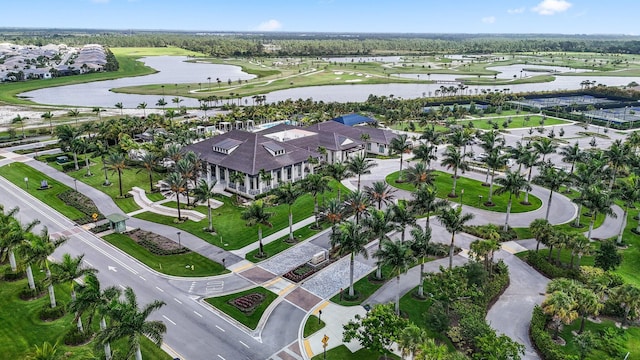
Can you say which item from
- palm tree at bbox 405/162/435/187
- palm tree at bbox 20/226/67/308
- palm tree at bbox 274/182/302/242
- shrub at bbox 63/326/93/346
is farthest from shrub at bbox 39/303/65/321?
palm tree at bbox 405/162/435/187

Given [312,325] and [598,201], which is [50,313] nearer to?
[312,325]

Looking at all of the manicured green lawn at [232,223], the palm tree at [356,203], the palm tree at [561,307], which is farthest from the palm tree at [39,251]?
the palm tree at [561,307]

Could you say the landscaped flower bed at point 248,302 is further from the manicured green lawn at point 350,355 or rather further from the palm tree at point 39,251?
the palm tree at point 39,251

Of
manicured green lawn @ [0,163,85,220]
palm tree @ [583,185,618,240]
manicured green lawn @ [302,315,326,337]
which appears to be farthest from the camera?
manicured green lawn @ [0,163,85,220]

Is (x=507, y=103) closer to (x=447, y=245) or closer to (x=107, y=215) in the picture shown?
(x=447, y=245)

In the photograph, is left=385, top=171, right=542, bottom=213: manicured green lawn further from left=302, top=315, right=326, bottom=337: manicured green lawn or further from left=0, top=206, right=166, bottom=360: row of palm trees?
Answer: left=0, top=206, right=166, bottom=360: row of palm trees

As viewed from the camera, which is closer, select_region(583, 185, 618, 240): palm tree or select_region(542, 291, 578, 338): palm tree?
select_region(542, 291, 578, 338): palm tree

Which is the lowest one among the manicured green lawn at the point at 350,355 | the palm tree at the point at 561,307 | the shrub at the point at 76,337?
the manicured green lawn at the point at 350,355
